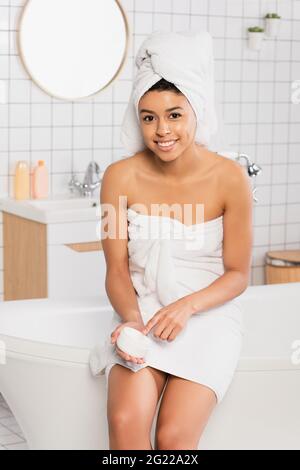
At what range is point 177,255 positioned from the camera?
269cm

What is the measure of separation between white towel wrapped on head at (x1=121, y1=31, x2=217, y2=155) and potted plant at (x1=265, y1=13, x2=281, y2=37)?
8.01 feet

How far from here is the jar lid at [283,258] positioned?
4.90 meters

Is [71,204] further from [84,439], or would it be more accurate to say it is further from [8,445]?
[84,439]

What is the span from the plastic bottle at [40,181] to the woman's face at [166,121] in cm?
191

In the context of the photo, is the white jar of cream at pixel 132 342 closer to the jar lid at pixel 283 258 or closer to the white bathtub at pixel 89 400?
the white bathtub at pixel 89 400

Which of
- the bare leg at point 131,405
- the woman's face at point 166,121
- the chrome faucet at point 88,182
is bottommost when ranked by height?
the bare leg at point 131,405

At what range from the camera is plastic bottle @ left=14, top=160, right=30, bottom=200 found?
433 cm

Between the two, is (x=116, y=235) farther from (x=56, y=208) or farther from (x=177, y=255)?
(x=56, y=208)

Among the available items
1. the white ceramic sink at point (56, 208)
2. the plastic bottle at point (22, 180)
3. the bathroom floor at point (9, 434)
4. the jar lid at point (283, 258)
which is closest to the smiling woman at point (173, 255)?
the bathroom floor at point (9, 434)

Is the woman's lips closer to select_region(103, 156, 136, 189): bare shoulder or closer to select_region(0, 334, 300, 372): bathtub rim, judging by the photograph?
select_region(103, 156, 136, 189): bare shoulder

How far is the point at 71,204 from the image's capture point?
4.36 m

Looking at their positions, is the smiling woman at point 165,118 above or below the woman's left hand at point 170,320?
above

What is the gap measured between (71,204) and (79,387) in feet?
6.17

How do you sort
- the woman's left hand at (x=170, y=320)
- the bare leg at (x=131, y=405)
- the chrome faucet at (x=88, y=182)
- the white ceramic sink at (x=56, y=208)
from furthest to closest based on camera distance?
the chrome faucet at (x=88, y=182) < the white ceramic sink at (x=56, y=208) < the woman's left hand at (x=170, y=320) < the bare leg at (x=131, y=405)
